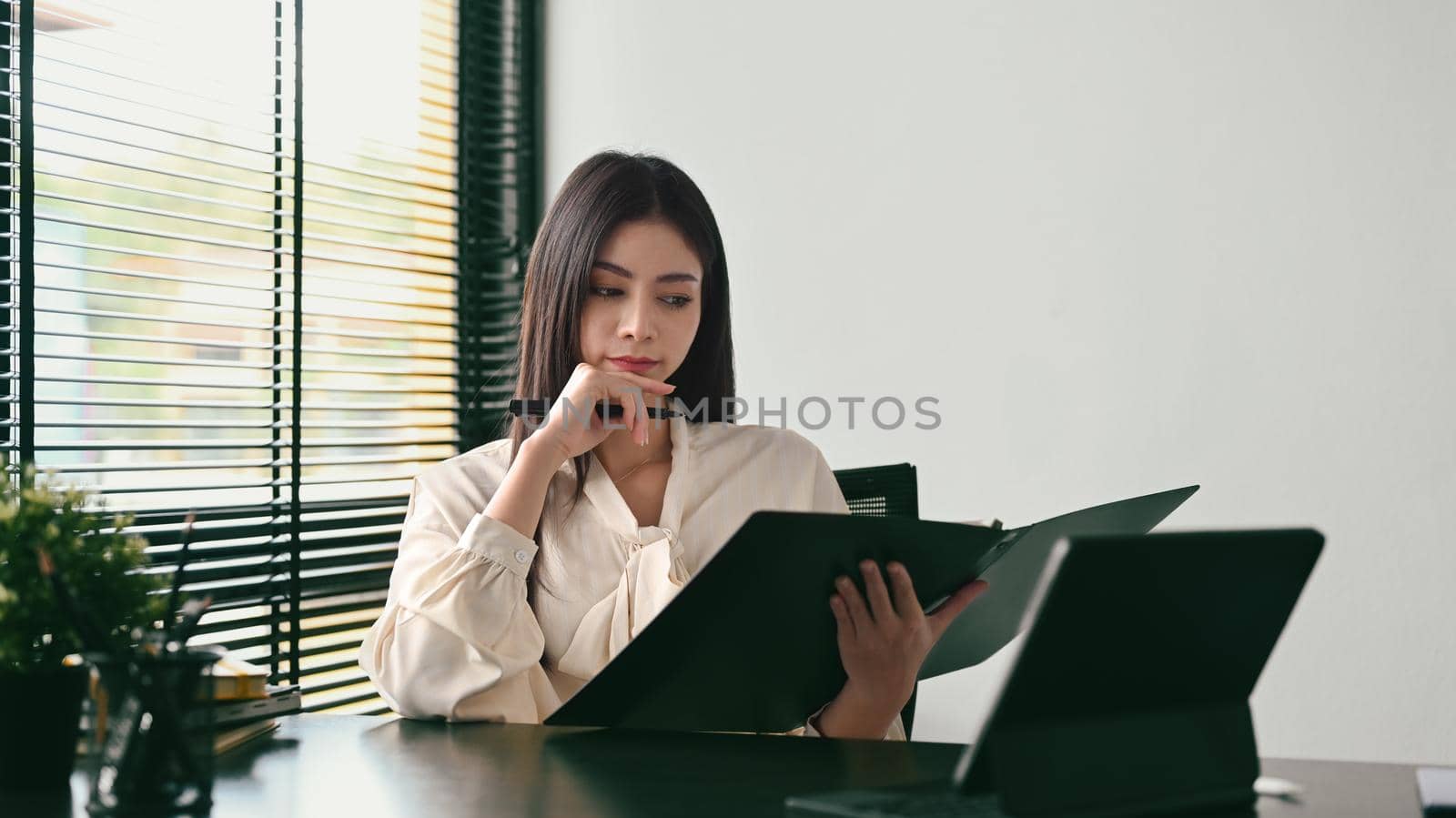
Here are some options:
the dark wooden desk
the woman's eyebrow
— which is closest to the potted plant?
the dark wooden desk

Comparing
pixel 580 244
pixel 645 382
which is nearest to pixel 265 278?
pixel 580 244

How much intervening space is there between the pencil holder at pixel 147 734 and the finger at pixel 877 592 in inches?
21.3

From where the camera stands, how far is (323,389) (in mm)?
2469

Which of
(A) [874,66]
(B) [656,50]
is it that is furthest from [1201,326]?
(B) [656,50]

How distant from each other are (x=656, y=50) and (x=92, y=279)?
1.38 m

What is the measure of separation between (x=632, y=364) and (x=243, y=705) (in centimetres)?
74

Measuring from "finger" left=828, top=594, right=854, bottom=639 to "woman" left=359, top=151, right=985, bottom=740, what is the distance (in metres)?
0.10

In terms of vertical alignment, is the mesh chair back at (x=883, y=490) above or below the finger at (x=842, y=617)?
above

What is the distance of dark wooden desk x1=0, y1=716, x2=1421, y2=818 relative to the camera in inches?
33.5

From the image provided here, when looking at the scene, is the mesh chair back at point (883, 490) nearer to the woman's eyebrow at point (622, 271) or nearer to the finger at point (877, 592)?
the woman's eyebrow at point (622, 271)

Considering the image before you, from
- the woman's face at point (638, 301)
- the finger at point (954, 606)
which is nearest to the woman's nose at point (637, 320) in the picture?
the woman's face at point (638, 301)

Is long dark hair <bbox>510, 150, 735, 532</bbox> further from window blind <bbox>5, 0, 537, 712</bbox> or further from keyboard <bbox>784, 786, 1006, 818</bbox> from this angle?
keyboard <bbox>784, 786, 1006, 818</bbox>

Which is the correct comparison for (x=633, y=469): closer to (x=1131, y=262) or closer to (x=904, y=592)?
(x=904, y=592)

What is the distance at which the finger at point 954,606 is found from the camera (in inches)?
50.8
